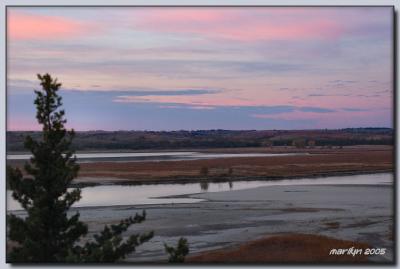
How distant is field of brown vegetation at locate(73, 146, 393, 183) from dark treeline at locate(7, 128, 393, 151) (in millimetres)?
2453

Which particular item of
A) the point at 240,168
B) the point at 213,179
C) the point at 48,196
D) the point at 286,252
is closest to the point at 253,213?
the point at 286,252

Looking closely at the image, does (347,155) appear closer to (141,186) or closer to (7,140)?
(141,186)

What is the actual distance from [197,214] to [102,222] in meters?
2.94

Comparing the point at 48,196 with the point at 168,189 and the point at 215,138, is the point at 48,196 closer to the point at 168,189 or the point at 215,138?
the point at 215,138

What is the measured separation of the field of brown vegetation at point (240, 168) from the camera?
824 inches

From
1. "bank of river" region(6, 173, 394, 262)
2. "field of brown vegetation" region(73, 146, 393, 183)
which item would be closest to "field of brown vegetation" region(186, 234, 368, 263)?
"bank of river" region(6, 173, 394, 262)

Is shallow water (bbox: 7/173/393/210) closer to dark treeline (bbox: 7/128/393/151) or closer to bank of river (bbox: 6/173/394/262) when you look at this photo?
bank of river (bbox: 6/173/394/262)

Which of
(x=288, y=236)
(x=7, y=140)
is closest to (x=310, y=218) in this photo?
(x=288, y=236)

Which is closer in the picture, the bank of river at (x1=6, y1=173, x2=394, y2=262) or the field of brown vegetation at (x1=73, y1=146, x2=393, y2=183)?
the bank of river at (x1=6, y1=173, x2=394, y2=262)

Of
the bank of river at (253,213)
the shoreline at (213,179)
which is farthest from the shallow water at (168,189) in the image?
the shoreline at (213,179)

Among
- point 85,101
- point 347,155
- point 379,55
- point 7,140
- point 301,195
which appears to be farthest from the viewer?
point 347,155

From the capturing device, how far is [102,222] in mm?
15977

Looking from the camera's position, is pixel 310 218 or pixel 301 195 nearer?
pixel 310 218

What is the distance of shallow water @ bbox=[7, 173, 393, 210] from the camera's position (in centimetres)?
1909
